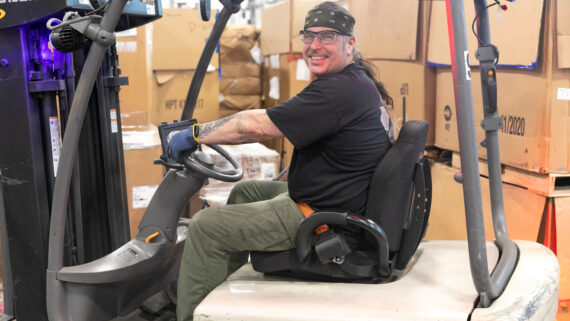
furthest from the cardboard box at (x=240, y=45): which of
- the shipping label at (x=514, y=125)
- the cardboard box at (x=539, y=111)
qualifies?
the shipping label at (x=514, y=125)

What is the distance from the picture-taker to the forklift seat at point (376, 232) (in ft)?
7.76

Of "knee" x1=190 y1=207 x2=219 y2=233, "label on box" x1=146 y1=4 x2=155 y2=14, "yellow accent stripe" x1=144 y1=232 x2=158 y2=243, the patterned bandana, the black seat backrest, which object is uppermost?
"label on box" x1=146 y1=4 x2=155 y2=14

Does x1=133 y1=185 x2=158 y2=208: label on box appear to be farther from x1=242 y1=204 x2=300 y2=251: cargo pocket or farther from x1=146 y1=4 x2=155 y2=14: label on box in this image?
x1=242 y1=204 x2=300 y2=251: cargo pocket

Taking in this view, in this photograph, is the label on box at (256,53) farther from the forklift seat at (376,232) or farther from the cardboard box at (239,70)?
the forklift seat at (376,232)

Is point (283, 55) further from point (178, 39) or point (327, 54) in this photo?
point (327, 54)

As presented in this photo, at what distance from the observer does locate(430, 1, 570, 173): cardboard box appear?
3.18 metres

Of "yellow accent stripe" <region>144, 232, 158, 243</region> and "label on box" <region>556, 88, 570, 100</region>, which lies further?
"label on box" <region>556, 88, 570, 100</region>

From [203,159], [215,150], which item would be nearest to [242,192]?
[215,150]

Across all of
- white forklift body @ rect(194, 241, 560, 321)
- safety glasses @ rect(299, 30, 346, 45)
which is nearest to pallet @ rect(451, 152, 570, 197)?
white forklift body @ rect(194, 241, 560, 321)

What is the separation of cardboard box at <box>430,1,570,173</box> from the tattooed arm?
1.67 metres

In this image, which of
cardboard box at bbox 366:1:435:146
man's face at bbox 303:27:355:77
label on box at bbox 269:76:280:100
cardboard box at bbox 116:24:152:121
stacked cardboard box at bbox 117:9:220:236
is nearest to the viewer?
man's face at bbox 303:27:355:77

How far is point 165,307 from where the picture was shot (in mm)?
3260

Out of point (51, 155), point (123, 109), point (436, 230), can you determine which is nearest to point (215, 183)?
point (123, 109)

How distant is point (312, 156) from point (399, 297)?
664mm
